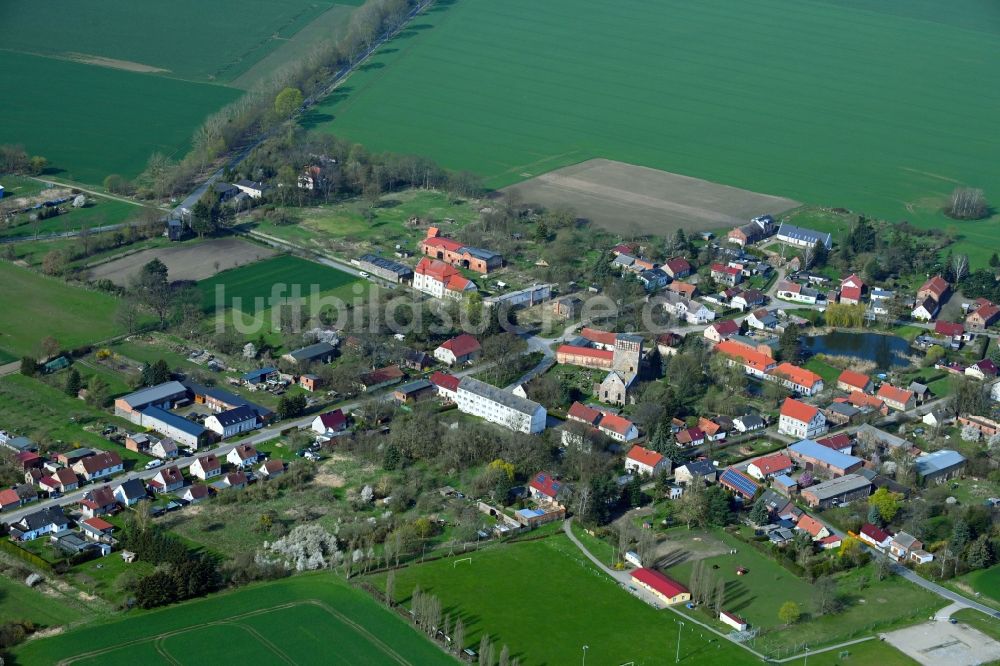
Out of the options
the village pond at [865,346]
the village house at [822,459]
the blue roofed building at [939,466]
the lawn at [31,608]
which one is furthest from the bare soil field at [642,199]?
the lawn at [31,608]

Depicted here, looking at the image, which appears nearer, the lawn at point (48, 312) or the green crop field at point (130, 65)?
the lawn at point (48, 312)

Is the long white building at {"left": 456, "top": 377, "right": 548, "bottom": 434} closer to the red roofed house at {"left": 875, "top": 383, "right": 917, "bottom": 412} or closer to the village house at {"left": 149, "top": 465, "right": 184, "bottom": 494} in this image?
the village house at {"left": 149, "top": 465, "right": 184, "bottom": 494}

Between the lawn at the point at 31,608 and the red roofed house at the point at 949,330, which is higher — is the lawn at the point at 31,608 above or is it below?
below

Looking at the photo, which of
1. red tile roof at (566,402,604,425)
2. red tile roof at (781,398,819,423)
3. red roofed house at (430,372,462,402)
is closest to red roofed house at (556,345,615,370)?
red tile roof at (566,402,604,425)

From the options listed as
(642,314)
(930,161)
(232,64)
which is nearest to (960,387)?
(642,314)

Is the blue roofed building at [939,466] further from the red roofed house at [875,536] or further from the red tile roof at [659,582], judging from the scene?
the red tile roof at [659,582]

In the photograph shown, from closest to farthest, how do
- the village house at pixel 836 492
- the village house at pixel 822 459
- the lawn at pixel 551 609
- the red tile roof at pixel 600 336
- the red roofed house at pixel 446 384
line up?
the lawn at pixel 551 609, the village house at pixel 836 492, the village house at pixel 822 459, the red roofed house at pixel 446 384, the red tile roof at pixel 600 336

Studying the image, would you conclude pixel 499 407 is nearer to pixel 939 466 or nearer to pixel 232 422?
pixel 232 422
